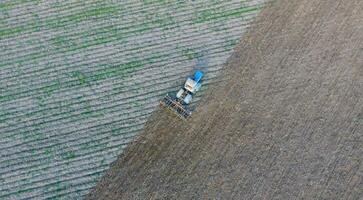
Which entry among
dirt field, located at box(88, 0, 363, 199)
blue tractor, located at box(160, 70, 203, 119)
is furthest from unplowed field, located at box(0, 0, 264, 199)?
dirt field, located at box(88, 0, 363, 199)

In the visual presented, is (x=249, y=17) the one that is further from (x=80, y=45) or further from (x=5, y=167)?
(x=5, y=167)

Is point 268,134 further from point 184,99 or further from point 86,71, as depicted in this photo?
point 86,71

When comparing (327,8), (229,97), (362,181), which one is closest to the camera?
(362,181)

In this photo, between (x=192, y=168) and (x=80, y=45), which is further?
(x=80, y=45)

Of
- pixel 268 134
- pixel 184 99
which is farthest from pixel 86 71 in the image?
pixel 268 134

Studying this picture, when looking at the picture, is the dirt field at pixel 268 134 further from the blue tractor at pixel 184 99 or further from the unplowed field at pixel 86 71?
the unplowed field at pixel 86 71

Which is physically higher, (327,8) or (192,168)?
(327,8)

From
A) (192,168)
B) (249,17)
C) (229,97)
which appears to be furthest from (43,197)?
(249,17)
